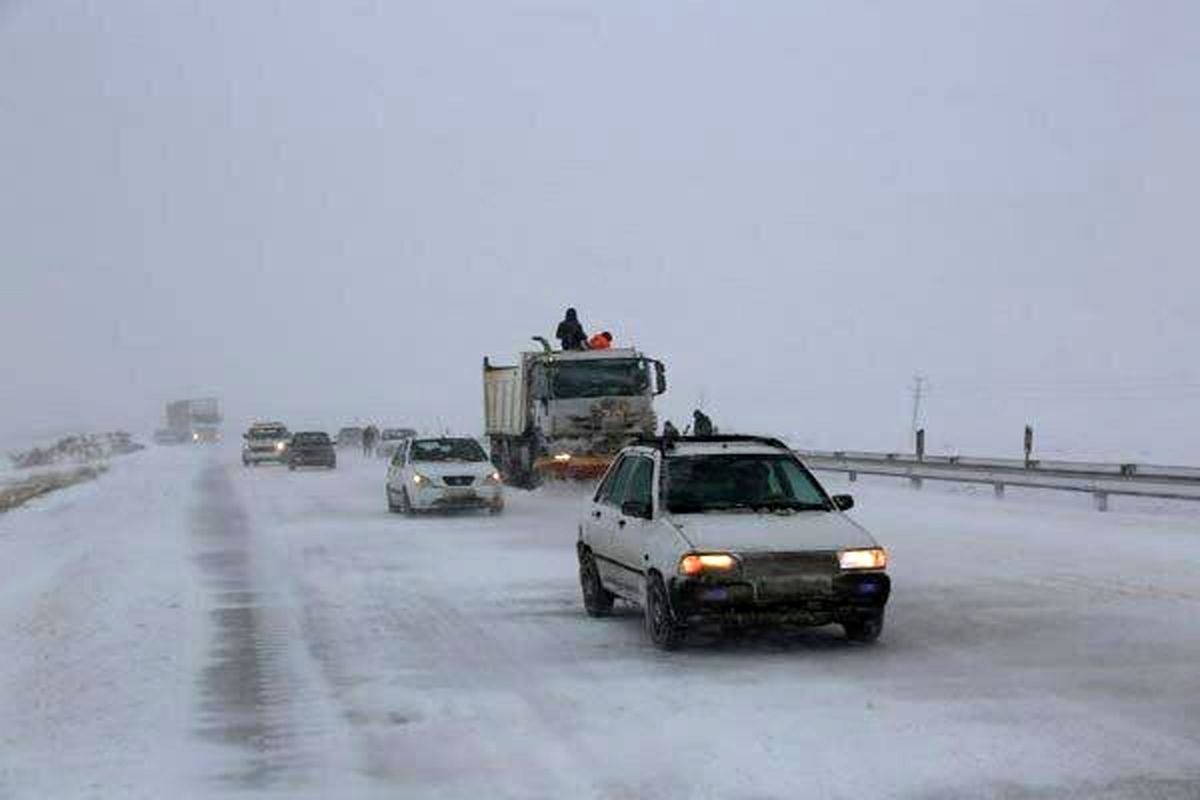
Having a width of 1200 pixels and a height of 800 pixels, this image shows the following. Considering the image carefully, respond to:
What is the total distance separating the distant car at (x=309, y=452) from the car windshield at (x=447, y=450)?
25.8m

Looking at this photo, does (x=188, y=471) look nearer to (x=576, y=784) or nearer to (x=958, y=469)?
(x=958, y=469)

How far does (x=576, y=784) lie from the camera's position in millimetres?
6926

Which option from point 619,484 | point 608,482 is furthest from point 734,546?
point 608,482

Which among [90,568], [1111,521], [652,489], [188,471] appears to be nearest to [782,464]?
[652,489]

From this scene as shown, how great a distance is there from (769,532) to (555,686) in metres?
2.18

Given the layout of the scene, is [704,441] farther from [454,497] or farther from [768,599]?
[454,497]

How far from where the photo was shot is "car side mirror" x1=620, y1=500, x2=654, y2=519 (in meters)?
11.4

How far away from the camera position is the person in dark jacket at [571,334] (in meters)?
33.6

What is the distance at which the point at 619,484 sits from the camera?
42.6 feet

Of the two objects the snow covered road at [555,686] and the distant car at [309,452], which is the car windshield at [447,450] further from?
the distant car at [309,452]

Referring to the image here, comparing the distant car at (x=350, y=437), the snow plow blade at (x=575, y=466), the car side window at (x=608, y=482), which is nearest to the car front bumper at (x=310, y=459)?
the snow plow blade at (x=575, y=466)

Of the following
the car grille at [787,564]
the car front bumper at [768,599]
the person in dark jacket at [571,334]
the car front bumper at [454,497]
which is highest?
the person in dark jacket at [571,334]

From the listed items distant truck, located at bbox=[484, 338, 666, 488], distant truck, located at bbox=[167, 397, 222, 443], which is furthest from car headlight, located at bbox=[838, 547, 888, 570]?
distant truck, located at bbox=[167, 397, 222, 443]

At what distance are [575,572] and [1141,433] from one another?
265ft
